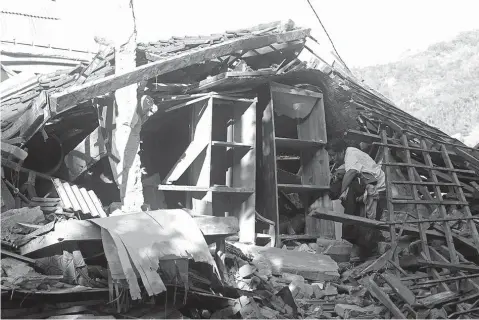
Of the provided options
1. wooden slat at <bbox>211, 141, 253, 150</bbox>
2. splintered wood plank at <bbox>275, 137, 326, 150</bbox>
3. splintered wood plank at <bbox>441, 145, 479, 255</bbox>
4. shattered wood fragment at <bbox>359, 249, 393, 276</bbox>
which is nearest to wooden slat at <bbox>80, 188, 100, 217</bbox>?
wooden slat at <bbox>211, 141, 253, 150</bbox>

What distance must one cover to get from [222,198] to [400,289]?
3192 millimetres

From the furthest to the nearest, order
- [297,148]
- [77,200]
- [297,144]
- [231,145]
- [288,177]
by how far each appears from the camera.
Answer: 1. [288,177]
2. [297,148]
3. [297,144]
4. [231,145]
5. [77,200]

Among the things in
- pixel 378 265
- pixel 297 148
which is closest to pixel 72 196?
pixel 297 148

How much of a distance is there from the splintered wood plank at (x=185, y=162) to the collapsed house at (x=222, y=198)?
0.02 metres

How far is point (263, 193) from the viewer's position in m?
7.82

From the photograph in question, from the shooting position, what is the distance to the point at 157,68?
626 centimetres

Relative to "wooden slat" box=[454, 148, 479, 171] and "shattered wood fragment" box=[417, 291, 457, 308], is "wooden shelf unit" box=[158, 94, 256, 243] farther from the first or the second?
"wooden slat" box=[454, 148, 479, 171]

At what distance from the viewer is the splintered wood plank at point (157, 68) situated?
5.26 m

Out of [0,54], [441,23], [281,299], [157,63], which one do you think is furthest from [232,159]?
[441,23]

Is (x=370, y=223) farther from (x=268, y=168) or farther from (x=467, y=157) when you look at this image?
(x=467, y=157)

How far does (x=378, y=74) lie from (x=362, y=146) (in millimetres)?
30487

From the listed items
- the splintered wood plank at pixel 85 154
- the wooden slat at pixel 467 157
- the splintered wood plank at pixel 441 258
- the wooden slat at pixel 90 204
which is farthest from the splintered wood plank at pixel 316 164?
the wooden slat at pixel 90 204

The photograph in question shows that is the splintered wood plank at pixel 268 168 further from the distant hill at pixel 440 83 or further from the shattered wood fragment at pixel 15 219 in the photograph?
the distant hill at pixel 440 83

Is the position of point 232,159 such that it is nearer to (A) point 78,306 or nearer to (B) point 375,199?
(B) point 375,199
